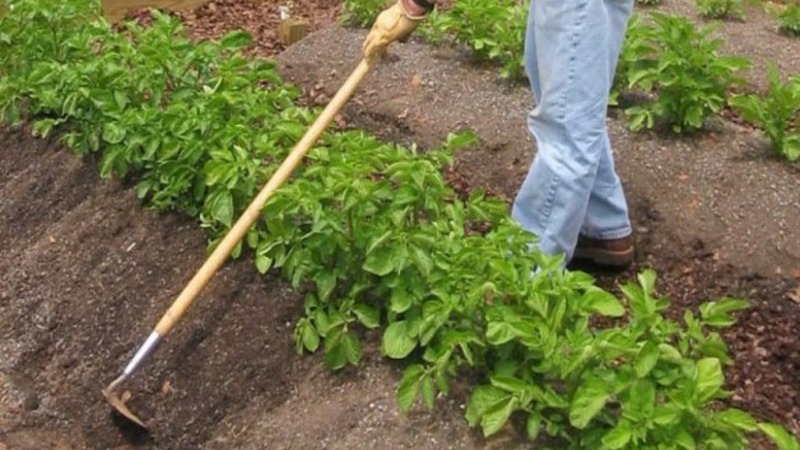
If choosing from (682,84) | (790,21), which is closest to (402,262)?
(682,84)

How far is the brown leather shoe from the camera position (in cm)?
446

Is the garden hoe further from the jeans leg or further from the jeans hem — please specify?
the jeans hem

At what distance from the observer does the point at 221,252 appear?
13.5 feet

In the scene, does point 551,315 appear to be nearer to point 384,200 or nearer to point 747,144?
point 384,200

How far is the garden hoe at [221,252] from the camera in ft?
13.3

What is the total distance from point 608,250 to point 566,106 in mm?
690

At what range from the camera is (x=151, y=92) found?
502cm

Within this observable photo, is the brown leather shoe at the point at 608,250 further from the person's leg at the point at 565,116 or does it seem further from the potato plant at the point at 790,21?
the potato plant at the point at 790,21

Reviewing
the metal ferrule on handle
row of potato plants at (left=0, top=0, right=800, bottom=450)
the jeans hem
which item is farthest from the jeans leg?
the metal ferrule on handle

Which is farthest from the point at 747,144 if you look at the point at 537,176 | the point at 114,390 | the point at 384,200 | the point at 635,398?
the point at 114,390

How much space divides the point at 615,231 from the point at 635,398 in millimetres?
1200

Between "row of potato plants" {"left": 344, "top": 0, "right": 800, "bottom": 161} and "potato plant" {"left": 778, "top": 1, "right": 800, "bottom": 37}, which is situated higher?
"row of potato plants" {"left": 344, "top": 0, "right": 800, "bottom": 161}

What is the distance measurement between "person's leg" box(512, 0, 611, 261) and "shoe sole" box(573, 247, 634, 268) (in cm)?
31

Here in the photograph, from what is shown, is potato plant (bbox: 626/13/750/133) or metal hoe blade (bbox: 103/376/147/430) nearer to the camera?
metal hoe blade (bbox: 103/376/147/430)
